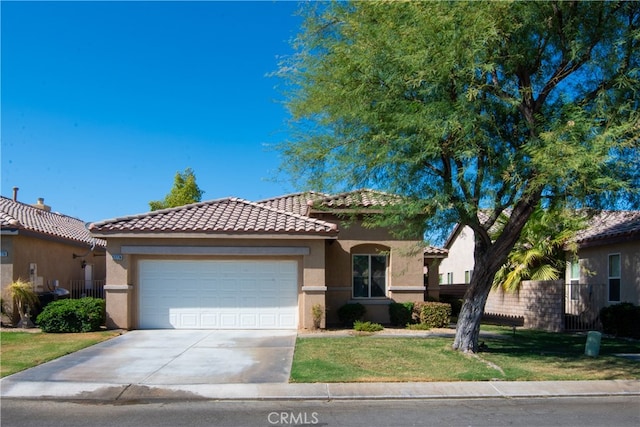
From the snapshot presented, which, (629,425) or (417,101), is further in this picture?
(417,101)

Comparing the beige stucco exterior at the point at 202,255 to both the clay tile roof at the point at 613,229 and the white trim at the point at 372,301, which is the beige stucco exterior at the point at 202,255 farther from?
the clay tile roof at the point at 613,229

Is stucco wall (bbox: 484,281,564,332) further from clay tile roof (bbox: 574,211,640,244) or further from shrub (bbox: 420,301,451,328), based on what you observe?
shrub (bbox: 420,301,451,328)

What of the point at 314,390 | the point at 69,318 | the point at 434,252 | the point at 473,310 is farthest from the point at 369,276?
the point at 314,390

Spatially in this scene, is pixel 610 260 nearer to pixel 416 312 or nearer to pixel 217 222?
pixel 416 312

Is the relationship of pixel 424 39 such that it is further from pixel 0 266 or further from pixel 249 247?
pixel 0 266

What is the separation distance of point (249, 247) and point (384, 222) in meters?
6.46

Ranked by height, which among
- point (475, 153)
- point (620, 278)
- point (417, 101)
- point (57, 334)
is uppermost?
point (417, 101)

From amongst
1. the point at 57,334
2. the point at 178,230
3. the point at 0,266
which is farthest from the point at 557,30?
the point at 0,266

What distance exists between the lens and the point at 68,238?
75.7ft

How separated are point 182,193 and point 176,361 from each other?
79.0ft

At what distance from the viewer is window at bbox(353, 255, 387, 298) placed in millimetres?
20438

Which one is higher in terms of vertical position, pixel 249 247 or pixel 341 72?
pixel 341 72

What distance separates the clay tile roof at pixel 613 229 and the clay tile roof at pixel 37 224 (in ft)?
57.7

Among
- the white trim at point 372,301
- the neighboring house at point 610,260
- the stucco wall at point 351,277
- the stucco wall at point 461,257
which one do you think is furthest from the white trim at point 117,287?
the stucco wall at point 461,257
